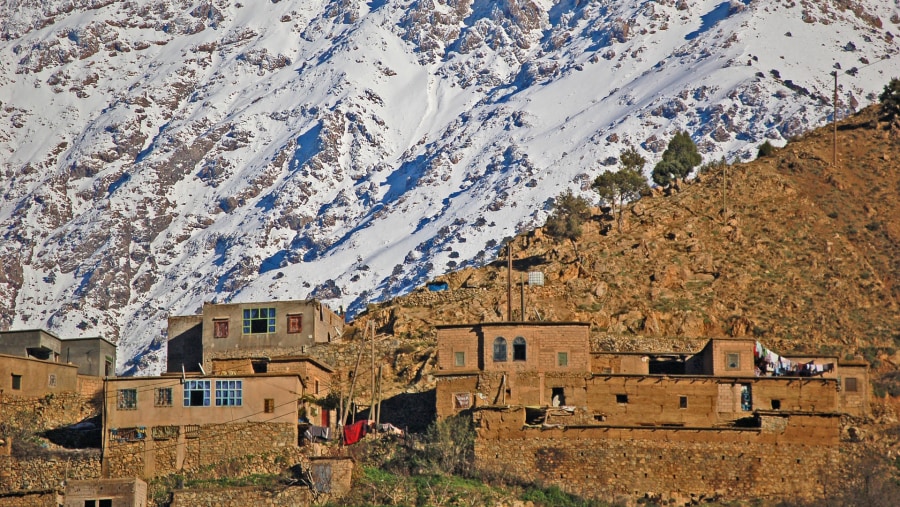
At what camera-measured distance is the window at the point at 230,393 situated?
7006 cm

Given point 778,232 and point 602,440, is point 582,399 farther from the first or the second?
point 778,232

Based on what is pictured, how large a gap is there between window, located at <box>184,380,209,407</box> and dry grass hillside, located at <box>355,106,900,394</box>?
1867cm

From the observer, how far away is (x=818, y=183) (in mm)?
112062

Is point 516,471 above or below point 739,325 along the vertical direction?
below

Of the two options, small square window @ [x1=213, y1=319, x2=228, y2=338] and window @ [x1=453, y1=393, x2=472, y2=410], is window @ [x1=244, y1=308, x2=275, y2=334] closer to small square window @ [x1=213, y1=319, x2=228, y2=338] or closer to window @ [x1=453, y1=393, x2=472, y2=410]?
small square window @ [x1=213, y1=319, x2=228, y2=338]

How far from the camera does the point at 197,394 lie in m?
70.6

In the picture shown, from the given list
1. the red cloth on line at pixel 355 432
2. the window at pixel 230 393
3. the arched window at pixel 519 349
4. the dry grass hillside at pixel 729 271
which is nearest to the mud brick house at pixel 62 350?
the dry grass hillside at pixel 729 271

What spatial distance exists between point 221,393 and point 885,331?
133 feet

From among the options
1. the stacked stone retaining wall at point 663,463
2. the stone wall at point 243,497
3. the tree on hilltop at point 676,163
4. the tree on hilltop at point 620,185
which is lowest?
the stone wall at point 243,497

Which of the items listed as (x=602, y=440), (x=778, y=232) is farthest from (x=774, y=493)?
(x=778, y=232)

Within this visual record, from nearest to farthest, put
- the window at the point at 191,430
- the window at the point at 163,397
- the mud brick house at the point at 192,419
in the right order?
the mud brick house at the point at 192,419 < the window at the point at 191,430 < the window at the point at 163,397

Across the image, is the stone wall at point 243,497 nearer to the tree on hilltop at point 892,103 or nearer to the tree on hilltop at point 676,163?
the tree on hilltop at point 676,163

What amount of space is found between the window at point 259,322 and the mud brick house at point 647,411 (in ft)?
47.0

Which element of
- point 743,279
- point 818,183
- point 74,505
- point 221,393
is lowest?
point 74,505
